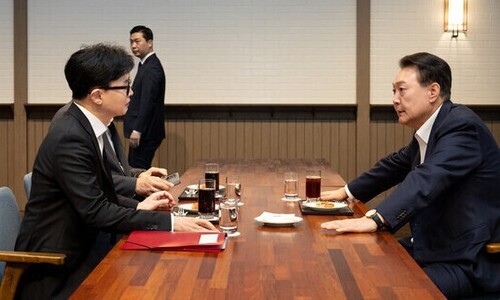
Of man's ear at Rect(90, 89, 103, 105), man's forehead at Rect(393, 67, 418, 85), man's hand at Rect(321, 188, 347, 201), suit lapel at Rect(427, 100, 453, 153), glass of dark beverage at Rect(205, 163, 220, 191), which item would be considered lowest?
man's hand at Rect(321, 188, 347, 201)

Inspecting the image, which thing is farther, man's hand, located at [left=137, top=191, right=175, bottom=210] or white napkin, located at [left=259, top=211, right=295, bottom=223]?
man's hand, located at [left=137, top=191, right=175, bottom=210]

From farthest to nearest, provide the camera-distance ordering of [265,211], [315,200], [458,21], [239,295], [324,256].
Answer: [458,21] → [315,200] → [265,211] → [324,256] → [239,295]

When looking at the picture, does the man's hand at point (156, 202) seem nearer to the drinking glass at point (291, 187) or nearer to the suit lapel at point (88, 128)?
the suit lapel at point (88, 128)

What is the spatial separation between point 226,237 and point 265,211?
23.0 inches

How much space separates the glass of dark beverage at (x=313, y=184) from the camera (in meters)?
3.09

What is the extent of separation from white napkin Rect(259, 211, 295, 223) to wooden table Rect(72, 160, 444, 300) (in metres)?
0.05

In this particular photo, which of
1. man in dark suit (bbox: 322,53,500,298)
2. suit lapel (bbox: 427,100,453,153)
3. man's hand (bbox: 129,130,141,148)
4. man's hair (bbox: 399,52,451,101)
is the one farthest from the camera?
man's hand (bbox: 129,130,141,148)

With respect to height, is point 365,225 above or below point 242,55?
below

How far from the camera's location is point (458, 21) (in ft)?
22.2

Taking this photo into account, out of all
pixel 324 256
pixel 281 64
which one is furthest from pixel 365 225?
pixel 281 64

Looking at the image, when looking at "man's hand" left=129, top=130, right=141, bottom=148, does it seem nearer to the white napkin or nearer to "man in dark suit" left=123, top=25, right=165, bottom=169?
"man in dark suit" left=123, top=25, right=165, bottom=169

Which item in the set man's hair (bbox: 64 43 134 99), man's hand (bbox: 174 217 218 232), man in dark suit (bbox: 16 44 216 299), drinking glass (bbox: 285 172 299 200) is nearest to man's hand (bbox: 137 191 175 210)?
man in dark suit (bbox: 16 44 216 299)

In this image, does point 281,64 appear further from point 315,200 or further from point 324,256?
point 324,256

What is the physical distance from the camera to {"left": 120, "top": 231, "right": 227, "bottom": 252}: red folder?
7.23ft
